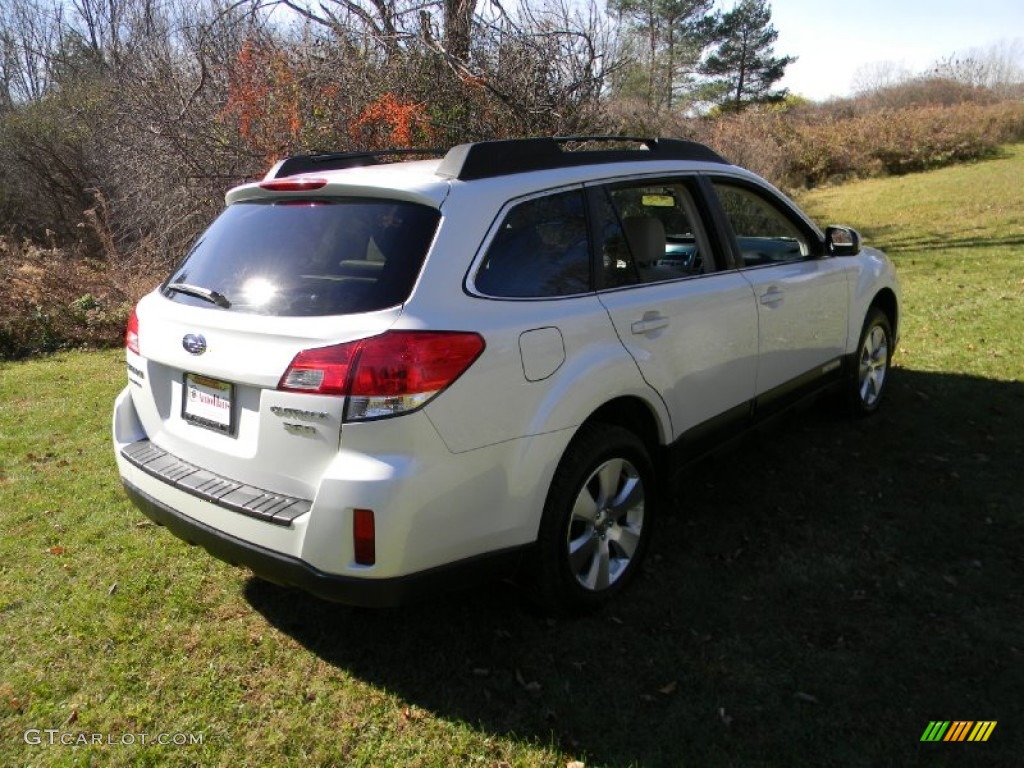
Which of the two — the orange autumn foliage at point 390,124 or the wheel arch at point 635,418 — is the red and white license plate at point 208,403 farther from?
the orange autumn foliage at point 390,124

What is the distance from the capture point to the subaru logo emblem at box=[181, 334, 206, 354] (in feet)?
9.00

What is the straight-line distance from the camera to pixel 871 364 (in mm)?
5402

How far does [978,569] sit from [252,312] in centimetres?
325

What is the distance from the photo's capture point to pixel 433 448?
2434mm

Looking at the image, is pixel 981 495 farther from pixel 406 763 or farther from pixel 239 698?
pixel 239 698

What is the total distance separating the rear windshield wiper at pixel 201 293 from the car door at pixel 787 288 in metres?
2.48

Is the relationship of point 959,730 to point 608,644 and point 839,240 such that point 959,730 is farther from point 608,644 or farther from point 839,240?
point 839,240

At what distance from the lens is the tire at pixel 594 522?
9.48 ft

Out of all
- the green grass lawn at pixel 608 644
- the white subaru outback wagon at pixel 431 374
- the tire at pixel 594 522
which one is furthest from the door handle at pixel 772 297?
the tire at pixel 594 522

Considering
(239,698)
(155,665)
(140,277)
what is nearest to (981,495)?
(239,698)

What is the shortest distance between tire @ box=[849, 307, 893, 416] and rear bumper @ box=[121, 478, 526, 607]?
337cm

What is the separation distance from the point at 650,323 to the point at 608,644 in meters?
1.29

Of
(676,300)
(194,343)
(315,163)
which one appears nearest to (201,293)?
(194,343)

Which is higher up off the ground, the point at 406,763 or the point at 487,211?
the point at 487,211
